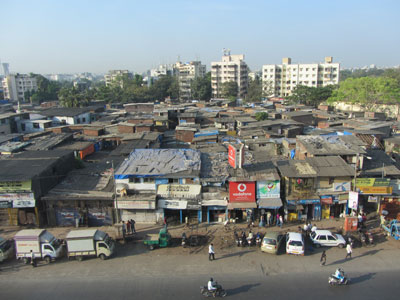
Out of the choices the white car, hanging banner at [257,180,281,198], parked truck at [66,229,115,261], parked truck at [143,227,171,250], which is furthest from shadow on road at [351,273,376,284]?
parked truck at [66,229,115,261]

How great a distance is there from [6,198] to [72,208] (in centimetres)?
436

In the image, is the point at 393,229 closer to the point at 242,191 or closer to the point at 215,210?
the point at 242,191

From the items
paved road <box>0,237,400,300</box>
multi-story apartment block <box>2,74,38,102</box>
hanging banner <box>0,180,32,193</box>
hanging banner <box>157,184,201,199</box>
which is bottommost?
paved road <box>0,237,400,300</box>

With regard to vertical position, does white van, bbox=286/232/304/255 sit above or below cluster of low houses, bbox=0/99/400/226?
below

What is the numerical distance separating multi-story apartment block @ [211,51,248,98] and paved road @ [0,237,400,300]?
97.1 metres

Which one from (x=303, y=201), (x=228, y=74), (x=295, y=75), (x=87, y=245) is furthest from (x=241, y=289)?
(x=295, y=75)

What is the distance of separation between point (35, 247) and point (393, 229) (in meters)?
21.9

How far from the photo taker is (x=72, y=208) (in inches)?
881

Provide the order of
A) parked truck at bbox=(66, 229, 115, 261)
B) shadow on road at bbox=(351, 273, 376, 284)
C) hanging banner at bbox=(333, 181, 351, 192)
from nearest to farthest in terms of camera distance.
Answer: shadow on road at bbox=(351, 273, 376, 284) → parked truck at bbox=(66, 229, 115, 261) → hanging banner at bbox=(333, 181, 351, 192)

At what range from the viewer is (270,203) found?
21.7 m

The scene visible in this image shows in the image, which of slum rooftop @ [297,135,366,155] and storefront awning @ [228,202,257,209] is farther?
slum rooftop @ [297,135,366,155]

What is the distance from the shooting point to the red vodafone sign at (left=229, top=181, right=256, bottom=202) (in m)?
21.9

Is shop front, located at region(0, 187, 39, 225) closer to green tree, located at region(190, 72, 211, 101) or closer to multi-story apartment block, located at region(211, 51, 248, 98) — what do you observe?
green tree, located at region(190, 72, 211, 101)

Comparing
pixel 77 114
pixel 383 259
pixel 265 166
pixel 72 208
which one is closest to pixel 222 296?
pixel 383 259
